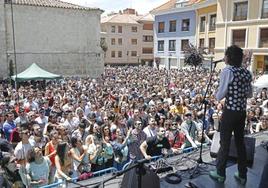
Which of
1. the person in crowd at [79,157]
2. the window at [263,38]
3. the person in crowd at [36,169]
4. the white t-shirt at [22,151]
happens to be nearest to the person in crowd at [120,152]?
the person in crowd at [79,157]

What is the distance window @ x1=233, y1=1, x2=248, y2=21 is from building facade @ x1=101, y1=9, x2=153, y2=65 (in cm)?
2673

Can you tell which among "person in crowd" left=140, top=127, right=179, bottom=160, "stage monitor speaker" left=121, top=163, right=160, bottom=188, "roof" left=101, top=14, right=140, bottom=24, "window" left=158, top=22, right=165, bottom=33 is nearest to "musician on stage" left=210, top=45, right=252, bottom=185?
"stage monitor speaker" left=121, top=163, right=160, bottom=188

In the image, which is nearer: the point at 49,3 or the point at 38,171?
the point at 38,171

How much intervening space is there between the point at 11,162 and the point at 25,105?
5156 millimetres

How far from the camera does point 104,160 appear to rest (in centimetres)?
598

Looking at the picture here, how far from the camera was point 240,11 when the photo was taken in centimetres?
2609

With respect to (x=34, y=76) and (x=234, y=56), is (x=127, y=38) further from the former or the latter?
(x=234, y=56)

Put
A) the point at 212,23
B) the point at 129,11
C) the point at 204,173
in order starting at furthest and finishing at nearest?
the point at 129,11 < the point at 212,23 < the point at 204,173

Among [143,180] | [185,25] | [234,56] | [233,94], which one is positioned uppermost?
[185,25]

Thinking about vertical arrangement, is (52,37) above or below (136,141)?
above

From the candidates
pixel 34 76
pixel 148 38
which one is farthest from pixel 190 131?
pixel 148 38

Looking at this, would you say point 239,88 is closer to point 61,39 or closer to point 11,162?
point 11,162

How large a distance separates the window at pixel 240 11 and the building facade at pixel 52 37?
11955 mm

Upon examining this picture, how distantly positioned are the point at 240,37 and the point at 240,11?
2.23 m
